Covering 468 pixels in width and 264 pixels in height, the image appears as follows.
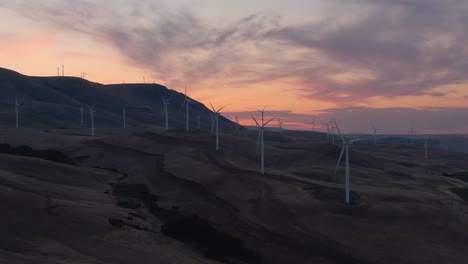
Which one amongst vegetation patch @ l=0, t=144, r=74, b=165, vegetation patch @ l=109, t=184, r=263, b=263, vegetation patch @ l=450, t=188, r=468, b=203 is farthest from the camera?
vegetation patch @ l=0, t=144, r=74, b=165

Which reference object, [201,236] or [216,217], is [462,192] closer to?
[216,217]

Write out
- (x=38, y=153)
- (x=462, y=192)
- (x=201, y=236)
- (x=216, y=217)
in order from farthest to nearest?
1. (x=38, y=153)
2. (x=462, y=192)
3. (x=216, y=217)
4. (x=201, y=236)

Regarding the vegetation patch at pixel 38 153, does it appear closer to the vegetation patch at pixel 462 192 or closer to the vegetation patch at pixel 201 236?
the vegetation patch at pixel 201 236

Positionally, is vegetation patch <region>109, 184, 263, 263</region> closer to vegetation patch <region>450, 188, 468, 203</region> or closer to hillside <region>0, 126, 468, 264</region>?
hillside <region>0, 126, 468, 264</region>

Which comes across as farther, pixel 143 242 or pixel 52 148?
pixel 52 148

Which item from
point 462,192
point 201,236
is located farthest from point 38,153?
point 462,192

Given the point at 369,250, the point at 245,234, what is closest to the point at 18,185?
the point at 245,234

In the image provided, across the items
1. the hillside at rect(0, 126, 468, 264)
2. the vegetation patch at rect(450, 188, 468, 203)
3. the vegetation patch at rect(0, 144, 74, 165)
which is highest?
the vegetation patch at rect(0, 144, 74, 165)

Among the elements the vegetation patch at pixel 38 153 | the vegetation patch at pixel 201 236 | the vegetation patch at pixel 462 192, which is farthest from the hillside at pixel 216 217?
the vegetation patch at pixel 38 153

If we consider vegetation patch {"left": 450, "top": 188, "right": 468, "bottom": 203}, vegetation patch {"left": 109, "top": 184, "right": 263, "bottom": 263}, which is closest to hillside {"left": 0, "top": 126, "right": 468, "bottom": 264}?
vegetation patch {"left": 109, "top": 184, "right": 263, "bottom": 263}

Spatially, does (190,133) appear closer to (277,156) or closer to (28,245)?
(277,156)

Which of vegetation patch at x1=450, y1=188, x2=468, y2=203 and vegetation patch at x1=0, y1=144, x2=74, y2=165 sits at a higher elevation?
vegetation patch at x1=0, y1=144, x2=74, y2=165
